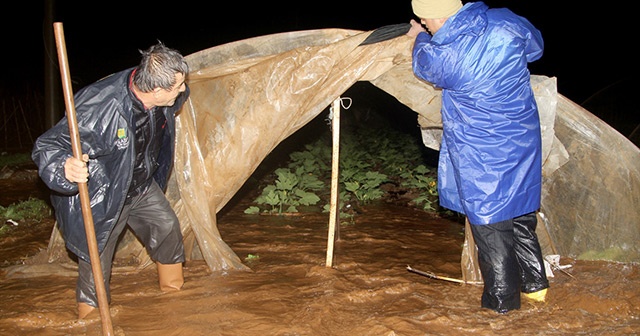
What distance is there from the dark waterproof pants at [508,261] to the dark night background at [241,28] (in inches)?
733

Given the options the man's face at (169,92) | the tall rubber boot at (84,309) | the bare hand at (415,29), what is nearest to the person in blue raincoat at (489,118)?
the bare hand at (415,29)

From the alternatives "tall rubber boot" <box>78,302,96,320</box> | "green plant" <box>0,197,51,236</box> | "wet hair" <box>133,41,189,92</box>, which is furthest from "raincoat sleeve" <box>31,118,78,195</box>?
"green plant" <box>0,197,51,236</box>

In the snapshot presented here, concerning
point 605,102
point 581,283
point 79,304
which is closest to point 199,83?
point 79,304

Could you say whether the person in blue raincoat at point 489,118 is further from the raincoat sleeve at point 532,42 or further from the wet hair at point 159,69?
the wet hair at point 159,69

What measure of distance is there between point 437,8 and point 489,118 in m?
0.67

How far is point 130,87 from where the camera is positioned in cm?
304

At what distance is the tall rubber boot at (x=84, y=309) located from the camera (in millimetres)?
3281

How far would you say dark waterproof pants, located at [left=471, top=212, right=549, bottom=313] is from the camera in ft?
10.7

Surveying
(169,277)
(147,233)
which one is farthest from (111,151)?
(169,277)

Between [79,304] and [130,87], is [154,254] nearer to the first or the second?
[79,304]

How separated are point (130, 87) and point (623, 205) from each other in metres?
3.38

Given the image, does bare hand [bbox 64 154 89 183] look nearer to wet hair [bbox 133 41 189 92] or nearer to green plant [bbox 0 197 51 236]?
wet hair [bbox 133 41 189 92]

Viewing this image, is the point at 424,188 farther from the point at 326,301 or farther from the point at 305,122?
the point at 326,301

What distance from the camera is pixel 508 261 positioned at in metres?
3.27
